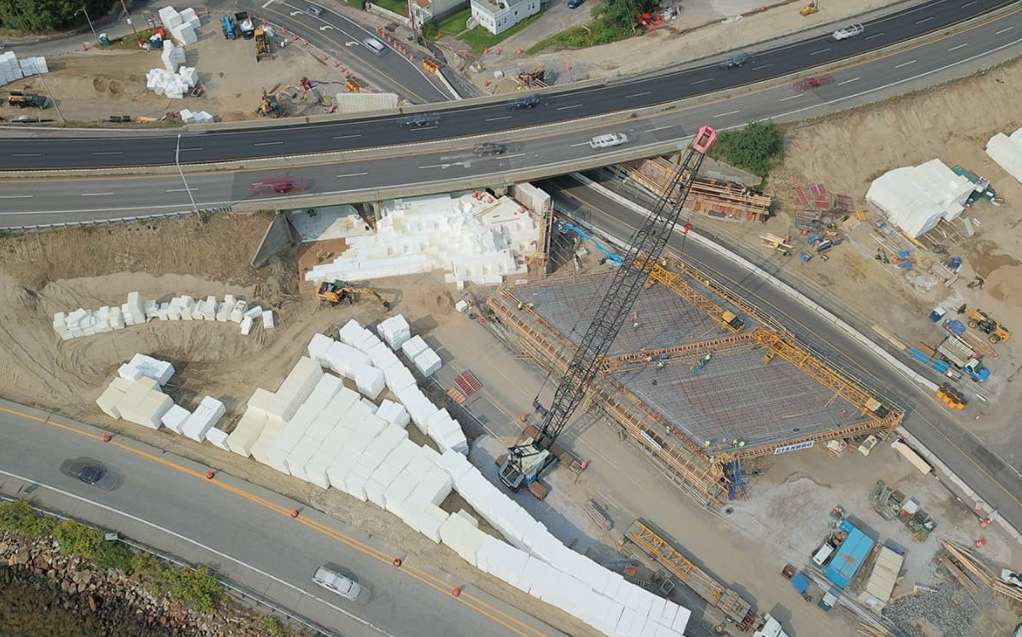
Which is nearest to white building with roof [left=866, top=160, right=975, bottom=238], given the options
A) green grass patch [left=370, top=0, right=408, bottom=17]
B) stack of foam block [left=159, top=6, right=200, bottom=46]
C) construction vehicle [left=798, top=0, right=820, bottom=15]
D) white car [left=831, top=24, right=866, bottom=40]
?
white car [left=831, top=24, right=866, bottom=40]

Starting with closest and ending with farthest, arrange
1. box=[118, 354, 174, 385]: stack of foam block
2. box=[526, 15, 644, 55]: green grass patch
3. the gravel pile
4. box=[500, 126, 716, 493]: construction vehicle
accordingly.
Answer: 1. the gravel pile
2. box=[500, 126, 716, 493]: construction vehicle
3. box=[118, 354, 174, 385]: stack of foam block
4. box=[526, 15, 644, 55]: green grass patch

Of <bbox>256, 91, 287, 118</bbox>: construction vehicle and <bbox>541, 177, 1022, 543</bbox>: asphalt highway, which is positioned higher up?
<bbox>541, 177, 1022, 543</bbox>: asphalt highway

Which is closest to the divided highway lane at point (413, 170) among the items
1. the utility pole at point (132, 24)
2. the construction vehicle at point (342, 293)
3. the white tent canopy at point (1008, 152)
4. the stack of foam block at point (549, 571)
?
the construction vehicle at point (342, 293)

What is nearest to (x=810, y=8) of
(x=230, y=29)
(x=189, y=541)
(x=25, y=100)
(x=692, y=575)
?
(x=692, y=575)

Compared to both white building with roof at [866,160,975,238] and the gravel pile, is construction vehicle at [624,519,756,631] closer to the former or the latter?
the gravel pile

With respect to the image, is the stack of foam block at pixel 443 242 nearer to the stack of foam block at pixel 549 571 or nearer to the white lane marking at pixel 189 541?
the stack of foam block at pixel 549 571

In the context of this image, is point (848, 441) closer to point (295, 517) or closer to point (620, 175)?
point (620, 175)
